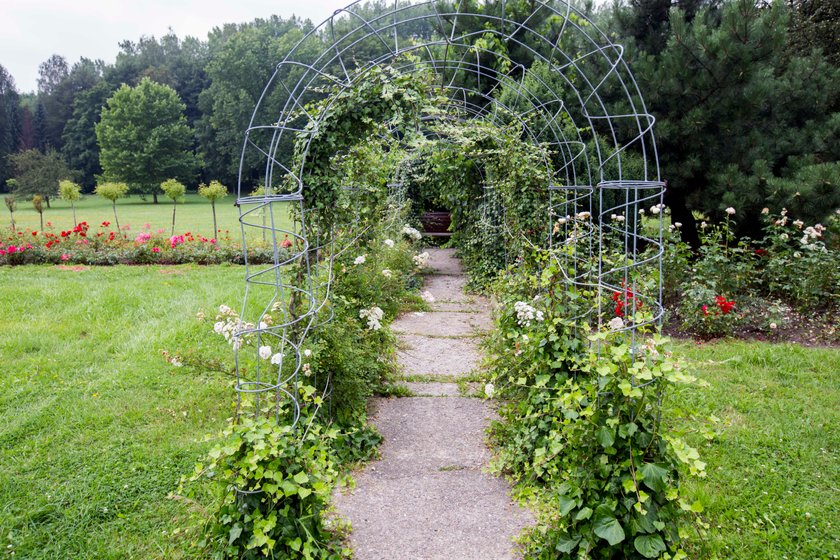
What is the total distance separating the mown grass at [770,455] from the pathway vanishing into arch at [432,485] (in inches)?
37.0

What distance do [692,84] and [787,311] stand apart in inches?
104

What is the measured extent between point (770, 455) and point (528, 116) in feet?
15.5

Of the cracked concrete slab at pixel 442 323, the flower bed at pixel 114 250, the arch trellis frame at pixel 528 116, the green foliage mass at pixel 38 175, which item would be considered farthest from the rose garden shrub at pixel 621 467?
the green foliage mass at pixel 38 175

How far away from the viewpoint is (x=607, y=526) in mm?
2051

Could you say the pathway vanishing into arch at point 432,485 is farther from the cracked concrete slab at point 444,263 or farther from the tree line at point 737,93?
the cracked concrete slab at point 444,263

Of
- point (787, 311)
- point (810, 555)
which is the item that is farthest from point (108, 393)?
point (787, 311)

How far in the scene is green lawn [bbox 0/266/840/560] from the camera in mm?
2539

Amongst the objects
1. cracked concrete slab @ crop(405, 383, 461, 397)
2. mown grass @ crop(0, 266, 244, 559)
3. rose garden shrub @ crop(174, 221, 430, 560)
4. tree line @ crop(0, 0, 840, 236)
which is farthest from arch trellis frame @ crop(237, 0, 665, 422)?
cracked concrete slab @ crop(405, 383, 461, 397)

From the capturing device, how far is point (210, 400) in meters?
3.97

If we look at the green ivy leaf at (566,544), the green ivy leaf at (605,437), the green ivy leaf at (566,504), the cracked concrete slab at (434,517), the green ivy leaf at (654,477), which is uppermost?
the green ivy leaf at (605,437)

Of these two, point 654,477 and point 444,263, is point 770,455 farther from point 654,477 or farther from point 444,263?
point 444,263

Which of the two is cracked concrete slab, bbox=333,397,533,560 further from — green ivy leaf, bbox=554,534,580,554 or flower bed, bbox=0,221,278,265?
flower bed, bbox=0,221,278,265

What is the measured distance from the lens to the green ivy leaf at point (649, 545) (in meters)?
2.00

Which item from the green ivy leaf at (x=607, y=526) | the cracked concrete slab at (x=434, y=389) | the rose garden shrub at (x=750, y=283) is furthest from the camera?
the rose garden shrub at (x=750, y=283)
